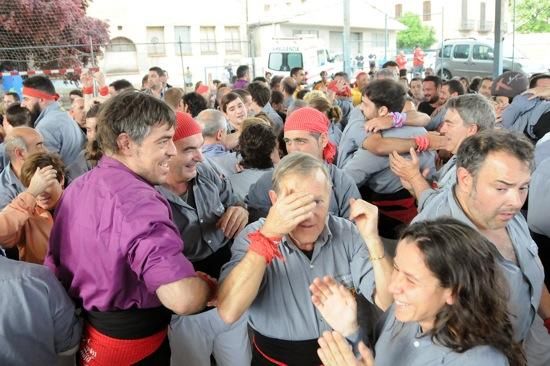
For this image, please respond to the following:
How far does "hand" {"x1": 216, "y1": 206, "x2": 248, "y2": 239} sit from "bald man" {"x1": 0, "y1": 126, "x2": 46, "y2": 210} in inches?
53.6

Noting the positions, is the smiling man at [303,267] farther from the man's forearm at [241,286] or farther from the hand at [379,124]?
the hand at [379,124]

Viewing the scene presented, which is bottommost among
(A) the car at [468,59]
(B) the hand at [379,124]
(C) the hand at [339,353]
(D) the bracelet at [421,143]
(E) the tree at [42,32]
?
(C) the hand at [339,353]

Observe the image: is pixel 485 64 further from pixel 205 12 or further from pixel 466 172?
pixel 466 172

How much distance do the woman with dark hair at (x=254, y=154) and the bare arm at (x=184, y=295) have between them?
1504mm

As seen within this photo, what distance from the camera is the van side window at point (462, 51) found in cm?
1652

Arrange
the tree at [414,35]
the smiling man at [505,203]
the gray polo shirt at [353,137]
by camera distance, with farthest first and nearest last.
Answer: the tree at [414,35], the gray polo shirt at [353,137], the smiling man at [505,203]

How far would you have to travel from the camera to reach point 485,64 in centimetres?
1612

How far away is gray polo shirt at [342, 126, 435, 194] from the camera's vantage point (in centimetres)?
330

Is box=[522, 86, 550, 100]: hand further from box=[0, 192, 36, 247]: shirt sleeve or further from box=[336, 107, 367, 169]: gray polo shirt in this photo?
box=[0, 192, 36, 247]: shirt sleeve

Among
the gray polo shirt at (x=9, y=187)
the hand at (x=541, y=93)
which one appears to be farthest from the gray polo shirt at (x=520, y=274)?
the hand at (x=541, y=93)

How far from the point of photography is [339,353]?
61.5 inches

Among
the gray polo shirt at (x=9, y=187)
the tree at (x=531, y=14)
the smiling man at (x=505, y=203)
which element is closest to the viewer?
the smiling man at (x=505, y=203)

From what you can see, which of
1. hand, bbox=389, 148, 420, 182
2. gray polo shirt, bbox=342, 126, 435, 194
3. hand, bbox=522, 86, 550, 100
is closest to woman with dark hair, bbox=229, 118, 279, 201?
gray polo shirt, bbox=342, 126, 435, 194

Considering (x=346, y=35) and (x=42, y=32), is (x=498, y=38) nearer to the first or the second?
(x=346, y=35)
